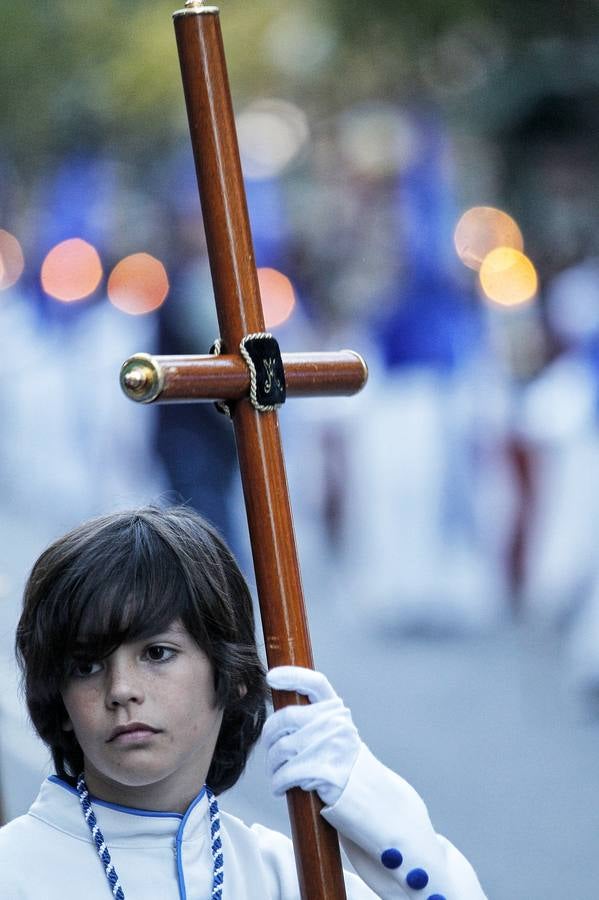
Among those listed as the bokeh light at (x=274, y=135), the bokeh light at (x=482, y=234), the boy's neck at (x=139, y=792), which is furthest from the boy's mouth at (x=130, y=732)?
the bokeh light at (x=274, y=135)

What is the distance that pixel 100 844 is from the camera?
83.3 inches

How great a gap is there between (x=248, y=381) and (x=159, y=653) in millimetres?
348

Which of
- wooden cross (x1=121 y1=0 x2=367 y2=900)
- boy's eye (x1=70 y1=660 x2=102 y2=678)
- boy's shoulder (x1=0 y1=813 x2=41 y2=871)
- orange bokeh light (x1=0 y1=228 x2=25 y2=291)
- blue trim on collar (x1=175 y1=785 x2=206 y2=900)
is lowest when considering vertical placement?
blue trim on collar (x1=175 y1=785 x2=206 y2=900)

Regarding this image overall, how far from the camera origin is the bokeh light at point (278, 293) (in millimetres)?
11195

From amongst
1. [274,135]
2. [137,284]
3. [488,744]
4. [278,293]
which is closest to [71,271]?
[137,284]

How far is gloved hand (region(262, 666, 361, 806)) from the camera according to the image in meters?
2.11

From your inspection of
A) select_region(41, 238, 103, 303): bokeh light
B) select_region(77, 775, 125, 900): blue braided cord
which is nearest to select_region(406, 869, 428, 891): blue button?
select_region(77, 775, 125, 900): blue braided cord

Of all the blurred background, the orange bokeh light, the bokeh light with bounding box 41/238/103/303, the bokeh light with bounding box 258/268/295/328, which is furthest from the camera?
the orange bokeh light

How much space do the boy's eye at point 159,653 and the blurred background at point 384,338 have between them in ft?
9.36

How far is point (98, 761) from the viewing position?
2.08 meters

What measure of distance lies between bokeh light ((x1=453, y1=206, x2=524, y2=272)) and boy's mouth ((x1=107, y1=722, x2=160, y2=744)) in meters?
8.35

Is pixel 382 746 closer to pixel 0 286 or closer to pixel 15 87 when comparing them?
pixel 15 87

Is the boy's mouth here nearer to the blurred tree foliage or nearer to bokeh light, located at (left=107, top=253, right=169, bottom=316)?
the blurred tree foliage

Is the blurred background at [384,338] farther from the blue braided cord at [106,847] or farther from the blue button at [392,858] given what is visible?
the blue button at [392,858]
